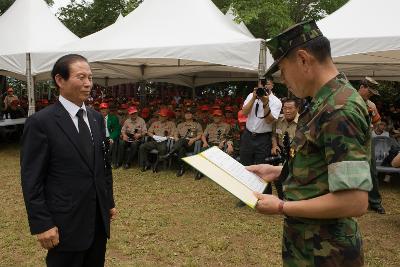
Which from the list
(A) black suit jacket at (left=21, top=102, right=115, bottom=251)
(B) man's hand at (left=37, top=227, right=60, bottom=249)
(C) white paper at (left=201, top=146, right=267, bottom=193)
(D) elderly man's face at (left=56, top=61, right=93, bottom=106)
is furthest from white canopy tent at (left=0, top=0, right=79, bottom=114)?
(C) white paper at (left=201, top=146, right=267, bottom=193)

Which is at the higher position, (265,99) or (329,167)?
(265,99)

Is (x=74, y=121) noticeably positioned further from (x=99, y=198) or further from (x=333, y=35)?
(x=333, y=35)

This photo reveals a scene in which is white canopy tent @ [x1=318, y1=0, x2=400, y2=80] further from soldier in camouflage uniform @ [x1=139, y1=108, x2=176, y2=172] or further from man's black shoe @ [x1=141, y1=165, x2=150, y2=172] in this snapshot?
man's black shoe @ [x1=141, y1=165, x2=150, y2=172]

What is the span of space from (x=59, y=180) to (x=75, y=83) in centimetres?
54

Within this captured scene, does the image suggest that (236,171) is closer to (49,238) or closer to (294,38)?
(294,38)

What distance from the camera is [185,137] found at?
802 cm

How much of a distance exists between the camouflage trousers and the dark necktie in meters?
1.21

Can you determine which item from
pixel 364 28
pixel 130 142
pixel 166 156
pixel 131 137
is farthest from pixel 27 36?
pixel 364 28

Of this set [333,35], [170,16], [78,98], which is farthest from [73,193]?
[170,16]

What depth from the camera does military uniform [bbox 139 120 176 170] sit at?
314 inches

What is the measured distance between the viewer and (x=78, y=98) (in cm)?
227

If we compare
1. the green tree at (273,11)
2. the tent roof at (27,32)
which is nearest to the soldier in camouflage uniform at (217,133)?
the tent roof at (27,32)

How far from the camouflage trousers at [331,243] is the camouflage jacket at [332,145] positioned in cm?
14

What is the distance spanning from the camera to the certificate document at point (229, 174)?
5.35ft
